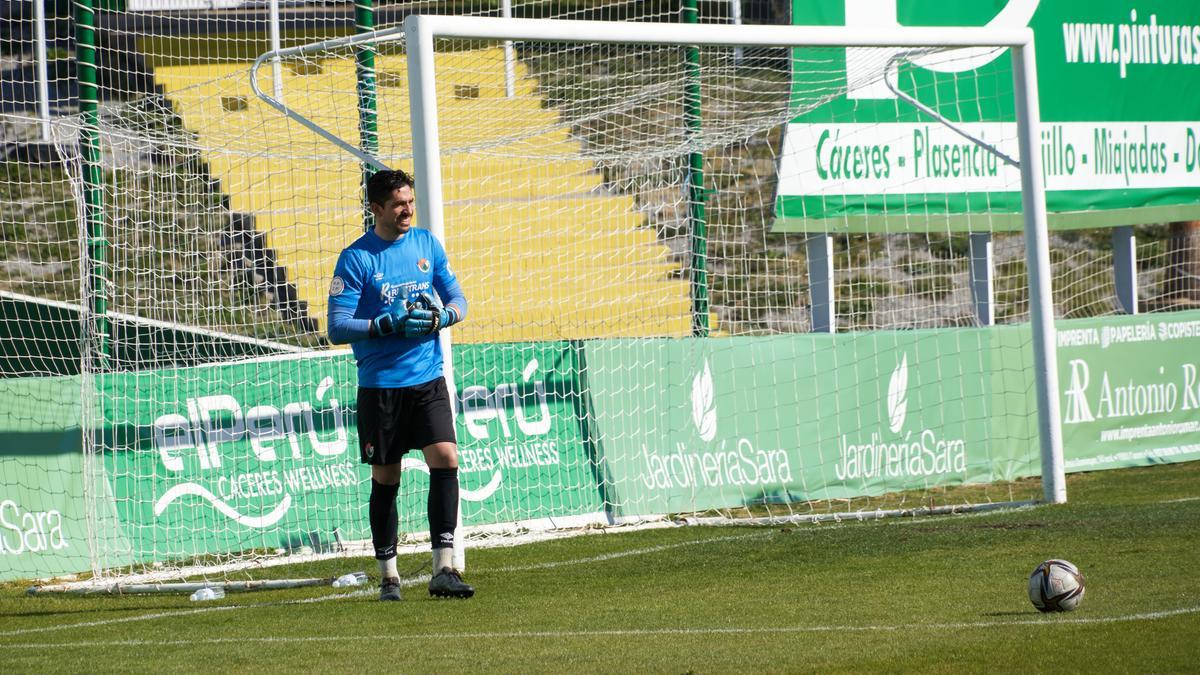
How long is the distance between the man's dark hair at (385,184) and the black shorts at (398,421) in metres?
0.92

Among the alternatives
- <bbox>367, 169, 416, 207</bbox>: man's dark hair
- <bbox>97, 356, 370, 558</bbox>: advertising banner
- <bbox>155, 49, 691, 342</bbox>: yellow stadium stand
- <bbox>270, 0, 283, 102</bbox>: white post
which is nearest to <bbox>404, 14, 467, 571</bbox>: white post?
<bbox>367, 169, 416, 207</bbox>: man's dark hair

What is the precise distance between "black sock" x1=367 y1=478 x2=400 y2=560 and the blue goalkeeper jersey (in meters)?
0.54

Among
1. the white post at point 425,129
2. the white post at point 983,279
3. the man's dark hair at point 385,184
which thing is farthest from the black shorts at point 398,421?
the white post at point 983,279

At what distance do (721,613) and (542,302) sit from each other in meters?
7.63

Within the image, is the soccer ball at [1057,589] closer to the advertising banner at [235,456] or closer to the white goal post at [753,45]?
the white goal post at [753,45]

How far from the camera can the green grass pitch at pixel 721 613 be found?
5.43 m

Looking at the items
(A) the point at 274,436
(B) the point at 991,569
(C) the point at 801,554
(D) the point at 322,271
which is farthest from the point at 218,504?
(B) the point at 991,569

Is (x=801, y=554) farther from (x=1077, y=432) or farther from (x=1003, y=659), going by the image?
(x=1077, y=432)

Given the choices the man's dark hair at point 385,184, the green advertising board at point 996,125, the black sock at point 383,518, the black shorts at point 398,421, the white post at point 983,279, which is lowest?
the black sock at point 383,518

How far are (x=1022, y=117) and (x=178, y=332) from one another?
6265 mm

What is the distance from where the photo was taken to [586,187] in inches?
580

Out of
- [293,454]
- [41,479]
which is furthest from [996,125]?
[41,479]

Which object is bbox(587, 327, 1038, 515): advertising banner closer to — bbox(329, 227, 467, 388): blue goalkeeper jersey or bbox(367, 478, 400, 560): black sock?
bbox(367, 478, 400, 560): black sock

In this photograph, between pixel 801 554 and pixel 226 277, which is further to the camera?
pixel 226 277
